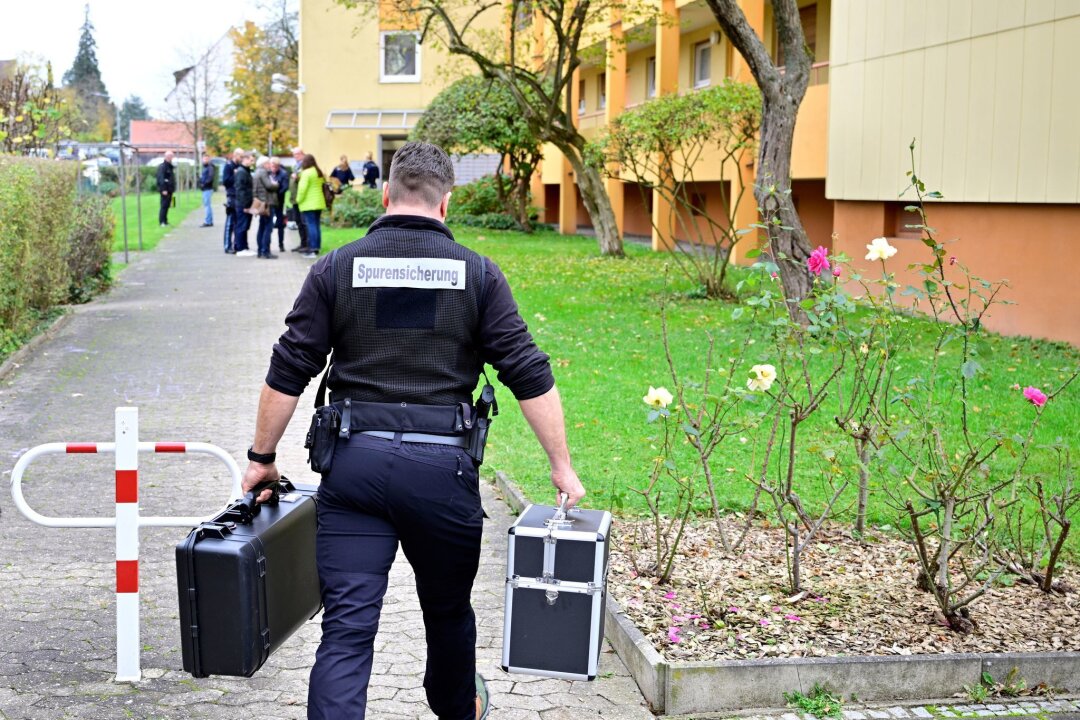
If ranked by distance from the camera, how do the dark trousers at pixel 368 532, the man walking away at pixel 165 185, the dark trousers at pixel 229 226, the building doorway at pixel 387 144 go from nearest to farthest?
the dark trousers at pixel 368 532 → the dark trousers at pixel 229 226 → the man walking away at pixel 165 185 → the building doorway at pixel 387 144

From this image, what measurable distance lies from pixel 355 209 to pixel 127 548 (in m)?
27.8

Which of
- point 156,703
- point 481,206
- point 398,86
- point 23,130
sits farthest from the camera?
point 398,86

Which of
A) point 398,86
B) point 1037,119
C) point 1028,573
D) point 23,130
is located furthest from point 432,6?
point 398,86

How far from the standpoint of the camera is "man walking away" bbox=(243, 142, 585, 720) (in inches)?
144

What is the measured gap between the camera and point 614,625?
17.3ft

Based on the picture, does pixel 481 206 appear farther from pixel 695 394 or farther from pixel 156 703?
pixel 156 703

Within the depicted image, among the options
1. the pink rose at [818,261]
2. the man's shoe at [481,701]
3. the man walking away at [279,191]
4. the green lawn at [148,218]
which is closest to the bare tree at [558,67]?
the man walking away at [279,191]

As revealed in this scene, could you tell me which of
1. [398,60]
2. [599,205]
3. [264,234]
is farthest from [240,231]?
[398,60]

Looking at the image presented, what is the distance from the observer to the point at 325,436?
12.1 feet

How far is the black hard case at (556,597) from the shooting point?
3.95m

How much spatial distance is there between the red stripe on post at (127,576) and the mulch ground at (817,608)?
6.49 ft

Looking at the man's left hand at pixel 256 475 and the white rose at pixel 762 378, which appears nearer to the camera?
the man's left hand at pixel 256 475

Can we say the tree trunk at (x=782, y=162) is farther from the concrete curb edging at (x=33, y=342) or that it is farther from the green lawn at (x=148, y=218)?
the green lawn at (x=148, y=218)

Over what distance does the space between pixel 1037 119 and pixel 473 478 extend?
38.9 ft
